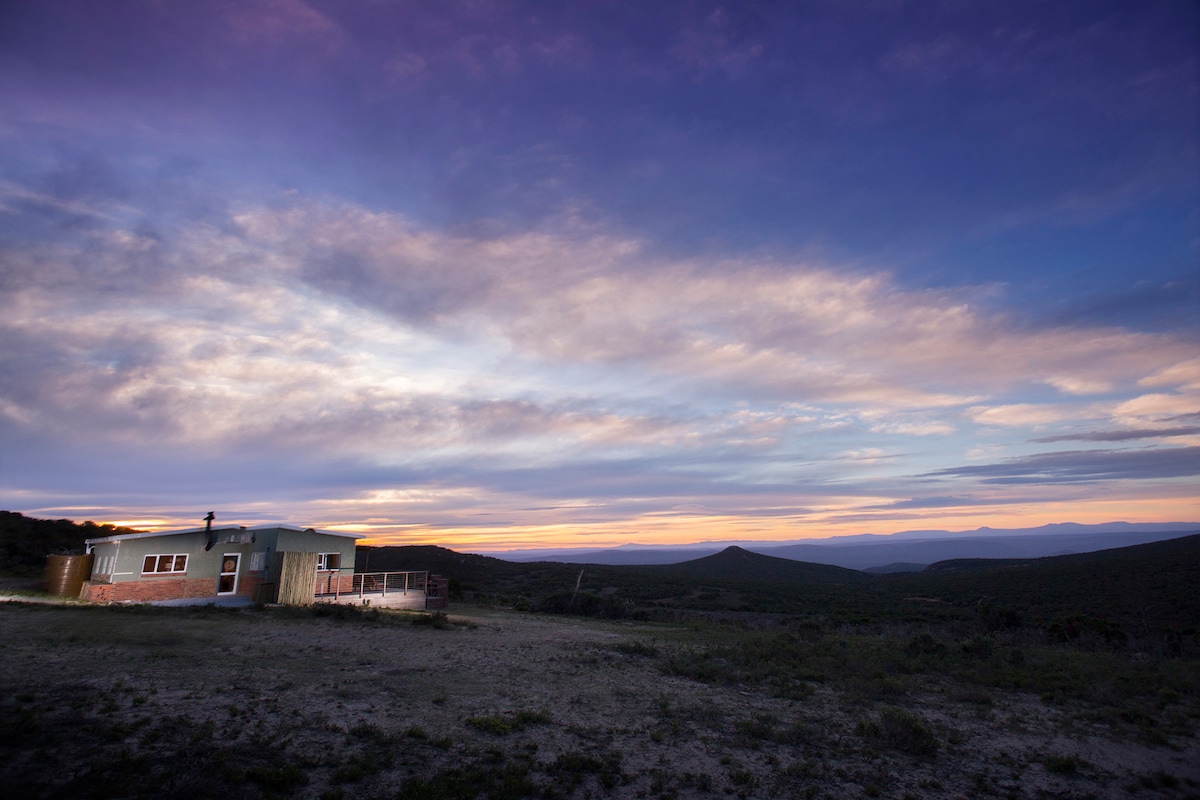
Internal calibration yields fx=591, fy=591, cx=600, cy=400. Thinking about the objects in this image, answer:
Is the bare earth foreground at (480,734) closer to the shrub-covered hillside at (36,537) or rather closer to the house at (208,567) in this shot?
the house at (208,567)

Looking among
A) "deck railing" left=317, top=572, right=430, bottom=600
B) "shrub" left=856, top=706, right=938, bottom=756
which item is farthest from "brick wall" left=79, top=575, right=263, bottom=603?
"shrub" left=856, top=706, right=938, bottom=756

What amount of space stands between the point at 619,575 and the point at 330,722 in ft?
175

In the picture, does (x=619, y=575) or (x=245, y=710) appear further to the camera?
(x=619, y=575)

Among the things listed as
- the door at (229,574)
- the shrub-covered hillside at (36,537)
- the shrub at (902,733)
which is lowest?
the shrub at (902,733)

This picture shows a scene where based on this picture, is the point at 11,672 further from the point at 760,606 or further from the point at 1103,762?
the point at 760,606

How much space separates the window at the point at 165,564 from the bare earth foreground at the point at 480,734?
9.19 metres

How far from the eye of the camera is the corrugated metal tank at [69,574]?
80.7 feet

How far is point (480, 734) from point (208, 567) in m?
21.3

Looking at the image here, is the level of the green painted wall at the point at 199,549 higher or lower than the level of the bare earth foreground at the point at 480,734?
higher

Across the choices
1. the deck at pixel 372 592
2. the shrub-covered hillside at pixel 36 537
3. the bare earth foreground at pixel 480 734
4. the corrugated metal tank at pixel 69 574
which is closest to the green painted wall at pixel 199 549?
the corrugated metal tank at pixel 69 574

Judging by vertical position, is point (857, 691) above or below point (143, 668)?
below

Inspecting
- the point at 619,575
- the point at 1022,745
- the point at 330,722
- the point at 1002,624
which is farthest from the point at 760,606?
the point at 330,722

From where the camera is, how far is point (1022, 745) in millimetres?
9867

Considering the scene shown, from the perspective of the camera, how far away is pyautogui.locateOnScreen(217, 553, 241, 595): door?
25359 millimetres
